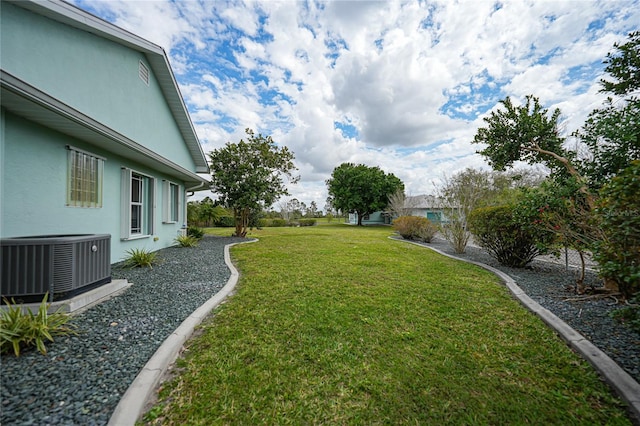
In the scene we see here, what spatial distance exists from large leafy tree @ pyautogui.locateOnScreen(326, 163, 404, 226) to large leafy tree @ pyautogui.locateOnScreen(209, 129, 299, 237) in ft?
53.8

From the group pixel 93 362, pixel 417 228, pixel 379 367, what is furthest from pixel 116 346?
pixel 417 228

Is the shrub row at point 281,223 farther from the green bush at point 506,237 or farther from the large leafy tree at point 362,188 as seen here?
the green bush at point 506,237

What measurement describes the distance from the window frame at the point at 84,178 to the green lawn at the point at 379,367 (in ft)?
13.2

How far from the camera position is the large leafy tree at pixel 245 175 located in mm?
12078

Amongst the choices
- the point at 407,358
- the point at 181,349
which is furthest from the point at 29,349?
the point at 407,358

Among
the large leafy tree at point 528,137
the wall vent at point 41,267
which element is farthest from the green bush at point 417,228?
the wall vent at point 41,267

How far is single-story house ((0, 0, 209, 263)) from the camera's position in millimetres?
3807

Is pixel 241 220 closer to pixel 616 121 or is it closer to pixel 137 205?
pixel 137 205

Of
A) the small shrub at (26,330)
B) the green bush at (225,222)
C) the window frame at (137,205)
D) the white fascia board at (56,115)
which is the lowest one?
the small shrub at (26,330)

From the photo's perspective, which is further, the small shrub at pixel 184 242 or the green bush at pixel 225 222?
the green bush at pixel 225 222

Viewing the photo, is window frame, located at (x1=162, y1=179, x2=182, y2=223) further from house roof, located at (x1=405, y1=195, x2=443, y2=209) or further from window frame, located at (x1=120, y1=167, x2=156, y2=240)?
house roof, located at (x1=405, y1=195, x2=443, y2=209)

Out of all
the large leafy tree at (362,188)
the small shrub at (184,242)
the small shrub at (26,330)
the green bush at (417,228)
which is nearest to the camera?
the small shrub at (26,330)

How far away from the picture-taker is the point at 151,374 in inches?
83.7

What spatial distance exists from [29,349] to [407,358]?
12.6ft
